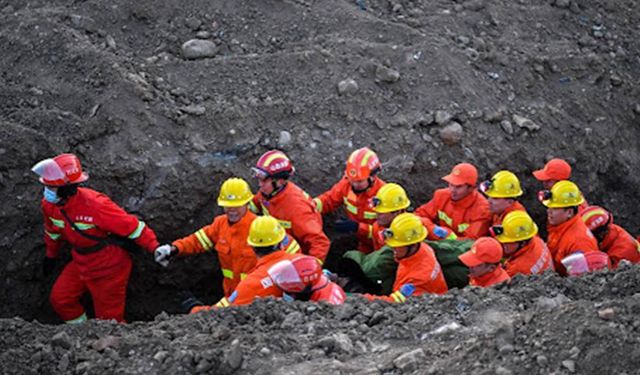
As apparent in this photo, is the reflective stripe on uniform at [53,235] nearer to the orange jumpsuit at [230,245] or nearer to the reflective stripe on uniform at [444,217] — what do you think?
the orange jumpsuit at [230,245]

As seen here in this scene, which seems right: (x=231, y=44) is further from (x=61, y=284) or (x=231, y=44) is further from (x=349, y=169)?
(x=61, y=284)

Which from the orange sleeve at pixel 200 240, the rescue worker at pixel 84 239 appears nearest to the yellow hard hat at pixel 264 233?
the orange sleeve at pixel 200 240

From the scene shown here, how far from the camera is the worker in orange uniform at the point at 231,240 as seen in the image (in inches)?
368

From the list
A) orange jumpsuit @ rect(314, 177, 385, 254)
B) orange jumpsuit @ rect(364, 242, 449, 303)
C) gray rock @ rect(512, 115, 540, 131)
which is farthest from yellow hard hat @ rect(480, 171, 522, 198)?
gray rock @ rect(512, 115, 540, 131)

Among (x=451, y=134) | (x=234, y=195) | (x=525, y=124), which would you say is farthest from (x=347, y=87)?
(x=234, y=195)

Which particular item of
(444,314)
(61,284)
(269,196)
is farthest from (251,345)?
(61,284)

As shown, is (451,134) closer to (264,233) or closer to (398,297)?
(398,297)

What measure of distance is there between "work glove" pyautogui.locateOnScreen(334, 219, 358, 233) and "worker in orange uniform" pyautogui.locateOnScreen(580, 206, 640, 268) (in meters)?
2.46

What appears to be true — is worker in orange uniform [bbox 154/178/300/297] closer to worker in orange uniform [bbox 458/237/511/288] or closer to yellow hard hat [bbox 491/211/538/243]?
worker in orange uniform [bbox 458/237/511/288]

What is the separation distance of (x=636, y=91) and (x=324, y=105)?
4.56m

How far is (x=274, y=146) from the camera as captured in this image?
11.0 meters

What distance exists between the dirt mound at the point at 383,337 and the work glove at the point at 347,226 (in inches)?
110

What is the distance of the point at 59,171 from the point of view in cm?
931

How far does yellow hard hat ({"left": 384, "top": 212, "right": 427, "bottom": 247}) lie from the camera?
8906 millimetres
